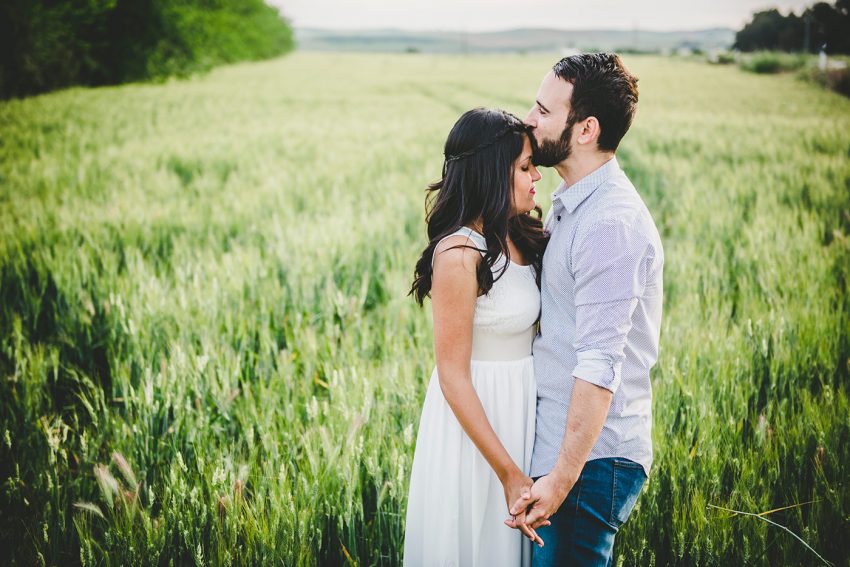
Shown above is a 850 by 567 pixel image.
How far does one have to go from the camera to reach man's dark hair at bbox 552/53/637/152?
53.5 inches

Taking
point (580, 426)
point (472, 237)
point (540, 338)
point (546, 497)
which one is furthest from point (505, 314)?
point (546, 497)

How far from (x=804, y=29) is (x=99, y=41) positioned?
32.4 meters

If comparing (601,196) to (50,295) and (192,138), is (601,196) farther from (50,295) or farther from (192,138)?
(192,138)

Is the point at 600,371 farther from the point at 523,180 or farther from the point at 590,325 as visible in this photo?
the point at 523,180

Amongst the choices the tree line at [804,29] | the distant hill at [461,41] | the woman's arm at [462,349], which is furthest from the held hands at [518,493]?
the distant hill at [461,41]

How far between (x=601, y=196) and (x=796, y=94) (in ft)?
80.7

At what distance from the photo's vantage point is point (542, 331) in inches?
57.1

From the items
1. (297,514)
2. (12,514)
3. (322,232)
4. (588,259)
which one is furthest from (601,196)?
(322,232)

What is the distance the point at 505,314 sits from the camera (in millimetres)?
1436

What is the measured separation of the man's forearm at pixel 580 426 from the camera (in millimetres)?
1221

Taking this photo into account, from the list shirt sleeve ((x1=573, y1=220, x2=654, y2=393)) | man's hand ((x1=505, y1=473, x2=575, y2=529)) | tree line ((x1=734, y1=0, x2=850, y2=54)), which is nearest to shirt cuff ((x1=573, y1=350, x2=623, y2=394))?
shirt sleeve ((x1=573, y1=220, x2=654, y2=393))

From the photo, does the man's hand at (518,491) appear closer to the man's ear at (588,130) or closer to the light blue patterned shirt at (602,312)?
the light blue patterned shirt at (602,312)

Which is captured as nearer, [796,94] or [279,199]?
[279,199]

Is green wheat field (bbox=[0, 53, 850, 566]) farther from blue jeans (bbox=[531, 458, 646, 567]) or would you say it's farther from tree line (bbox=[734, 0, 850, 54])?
tree line (bbox=[734, 0, 850, 54])
